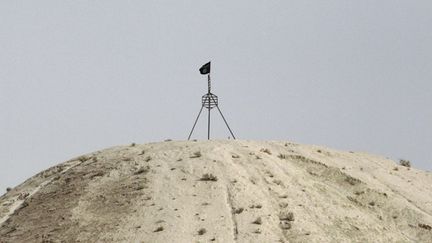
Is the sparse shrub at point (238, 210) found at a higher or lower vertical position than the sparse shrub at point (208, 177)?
lower

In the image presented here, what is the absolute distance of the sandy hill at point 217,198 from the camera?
3325cm

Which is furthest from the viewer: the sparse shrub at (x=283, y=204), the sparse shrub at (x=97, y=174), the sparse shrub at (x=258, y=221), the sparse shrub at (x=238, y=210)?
the sparse shrub at (x=97, y=174)

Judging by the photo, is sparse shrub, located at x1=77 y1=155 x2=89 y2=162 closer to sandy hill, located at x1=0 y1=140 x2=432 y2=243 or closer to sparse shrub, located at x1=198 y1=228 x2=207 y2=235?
sandy hill, located at x1=0 y1=140 x2=432 y2=243

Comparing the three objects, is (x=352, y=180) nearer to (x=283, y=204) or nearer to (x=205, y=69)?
(x=283, y=204)

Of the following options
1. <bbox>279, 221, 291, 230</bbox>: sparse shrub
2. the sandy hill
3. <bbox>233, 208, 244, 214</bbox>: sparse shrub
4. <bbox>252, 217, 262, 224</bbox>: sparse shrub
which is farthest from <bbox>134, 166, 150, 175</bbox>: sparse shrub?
<bbox>279, 221, 291, 230</bbox>: sparse shrub

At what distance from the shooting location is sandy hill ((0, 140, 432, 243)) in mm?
33250

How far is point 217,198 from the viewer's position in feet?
117

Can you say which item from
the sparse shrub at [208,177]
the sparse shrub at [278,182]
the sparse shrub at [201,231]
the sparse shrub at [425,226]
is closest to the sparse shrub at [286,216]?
the sparse shrub at [278,182]

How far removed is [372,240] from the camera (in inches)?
1353

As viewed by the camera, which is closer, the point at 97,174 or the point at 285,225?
the point at 285,225

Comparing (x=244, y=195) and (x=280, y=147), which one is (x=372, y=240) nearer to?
(x=244, y=195)

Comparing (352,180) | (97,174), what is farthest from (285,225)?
(97,174)

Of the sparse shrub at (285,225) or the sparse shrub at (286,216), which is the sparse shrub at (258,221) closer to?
the sparse shrub at (285,225)

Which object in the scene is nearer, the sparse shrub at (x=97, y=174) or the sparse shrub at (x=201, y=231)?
the sparse shrub at (x=201, y=231)
